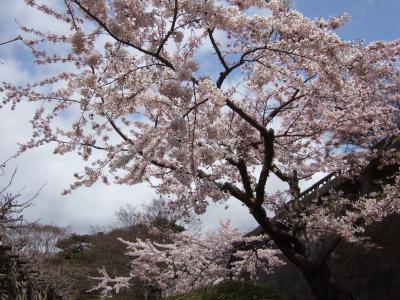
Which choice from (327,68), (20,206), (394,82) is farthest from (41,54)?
(394,82)

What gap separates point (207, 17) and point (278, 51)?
1.15m

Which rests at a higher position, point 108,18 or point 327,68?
point 108,18

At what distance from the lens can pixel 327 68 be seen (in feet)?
17.3

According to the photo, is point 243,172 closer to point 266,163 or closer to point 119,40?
point 266,163

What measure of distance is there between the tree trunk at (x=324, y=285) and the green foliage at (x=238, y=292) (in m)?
1.24

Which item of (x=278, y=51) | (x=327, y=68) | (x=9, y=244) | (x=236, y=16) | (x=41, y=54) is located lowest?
(x=9, y=244)

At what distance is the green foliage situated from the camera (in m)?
8.74

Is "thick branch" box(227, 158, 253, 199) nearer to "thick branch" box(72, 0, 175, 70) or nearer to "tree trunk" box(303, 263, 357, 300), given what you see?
"tree trunk" box(303, 263, 357, 300)

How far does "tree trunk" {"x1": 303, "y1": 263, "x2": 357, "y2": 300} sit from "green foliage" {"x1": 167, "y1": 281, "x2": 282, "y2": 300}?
4.06ft

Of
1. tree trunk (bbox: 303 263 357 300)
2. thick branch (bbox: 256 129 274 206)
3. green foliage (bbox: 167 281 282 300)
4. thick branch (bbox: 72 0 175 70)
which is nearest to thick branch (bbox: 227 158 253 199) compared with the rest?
thick branch (bbox: 256 129 274 206)

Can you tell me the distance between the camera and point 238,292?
895 centimetres

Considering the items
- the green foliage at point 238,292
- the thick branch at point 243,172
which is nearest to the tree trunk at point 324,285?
the green foliage at point 238,292

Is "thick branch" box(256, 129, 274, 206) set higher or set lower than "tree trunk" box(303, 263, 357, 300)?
higher

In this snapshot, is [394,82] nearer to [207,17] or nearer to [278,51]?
[278,51]
